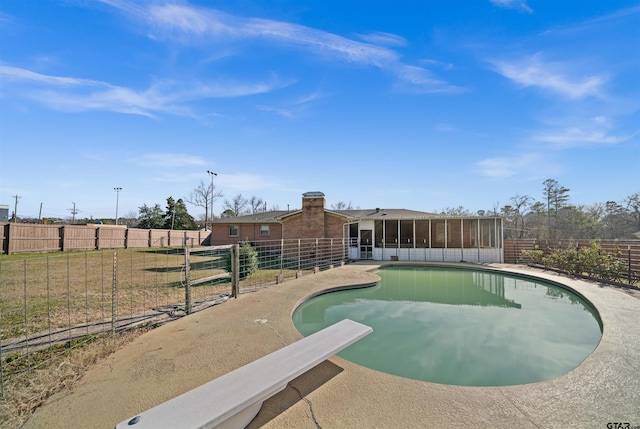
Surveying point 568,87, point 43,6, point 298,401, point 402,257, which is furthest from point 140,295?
point 568,87

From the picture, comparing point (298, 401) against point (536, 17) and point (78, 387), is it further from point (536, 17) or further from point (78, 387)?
point (536, 17)

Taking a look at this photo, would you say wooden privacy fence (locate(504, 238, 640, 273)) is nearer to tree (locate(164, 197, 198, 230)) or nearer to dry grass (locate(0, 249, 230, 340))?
dry grass (locate(0, 249, 230, 340))

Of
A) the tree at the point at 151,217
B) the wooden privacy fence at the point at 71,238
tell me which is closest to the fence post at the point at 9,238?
the wooden privacy fence at the point at 71,238

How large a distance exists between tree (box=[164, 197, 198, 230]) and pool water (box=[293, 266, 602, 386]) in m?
29.3

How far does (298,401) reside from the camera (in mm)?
2652

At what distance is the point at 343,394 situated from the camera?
2762 millimetres

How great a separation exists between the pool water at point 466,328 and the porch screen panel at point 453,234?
619cm

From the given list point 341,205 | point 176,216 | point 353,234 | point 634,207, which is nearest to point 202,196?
point 176,216

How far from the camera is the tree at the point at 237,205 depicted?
160 ft

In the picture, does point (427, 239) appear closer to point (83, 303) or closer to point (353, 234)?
point (353, 234)

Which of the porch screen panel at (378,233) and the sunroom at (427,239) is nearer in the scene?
the sunroom at (427,239)

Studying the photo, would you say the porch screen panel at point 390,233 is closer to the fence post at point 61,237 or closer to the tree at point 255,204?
the fence post at point 61,237

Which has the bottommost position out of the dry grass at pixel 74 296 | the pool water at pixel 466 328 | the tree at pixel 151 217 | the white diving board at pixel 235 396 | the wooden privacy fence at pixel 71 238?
the pool water at pixel 466 328

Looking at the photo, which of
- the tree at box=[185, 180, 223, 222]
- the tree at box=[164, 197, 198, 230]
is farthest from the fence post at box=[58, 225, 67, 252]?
the tree at box=[185, 180, 223, 222]
